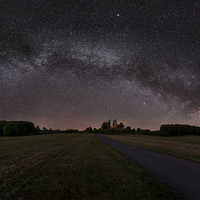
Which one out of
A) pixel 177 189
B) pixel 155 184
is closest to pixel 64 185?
pixel 155 184

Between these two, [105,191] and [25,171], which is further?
[25,171]

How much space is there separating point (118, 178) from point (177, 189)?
92.8 inches

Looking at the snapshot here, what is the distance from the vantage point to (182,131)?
9975 centimetres

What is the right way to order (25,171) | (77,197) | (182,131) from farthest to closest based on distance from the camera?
(182,131)
(25,171)
(77,197)

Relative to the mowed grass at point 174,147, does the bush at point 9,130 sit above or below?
below

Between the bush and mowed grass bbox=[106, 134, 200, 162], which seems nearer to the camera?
mowed grass bbox=[106, 134, 200, 162]

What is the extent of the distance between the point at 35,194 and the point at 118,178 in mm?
3454

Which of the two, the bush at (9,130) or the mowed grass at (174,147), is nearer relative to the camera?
the mowed grass at (174,147)

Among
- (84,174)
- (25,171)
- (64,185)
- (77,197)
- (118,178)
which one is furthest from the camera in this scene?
(25,171)

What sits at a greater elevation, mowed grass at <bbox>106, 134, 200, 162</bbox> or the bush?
mowed grass at <bbox>106, 134, 200, 162</bbox>

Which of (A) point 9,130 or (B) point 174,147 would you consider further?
(A) point 9,130

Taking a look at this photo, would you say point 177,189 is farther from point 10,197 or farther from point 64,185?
point 10,197

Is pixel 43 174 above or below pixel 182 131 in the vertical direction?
above

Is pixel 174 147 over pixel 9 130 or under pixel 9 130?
over
